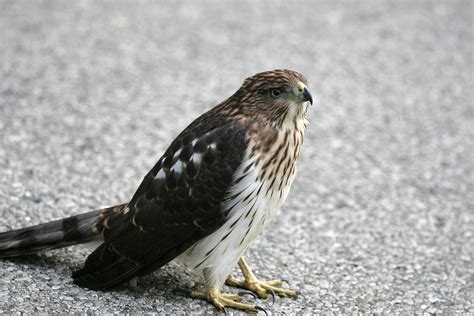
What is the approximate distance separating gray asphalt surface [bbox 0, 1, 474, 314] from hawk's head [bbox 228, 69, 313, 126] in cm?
122

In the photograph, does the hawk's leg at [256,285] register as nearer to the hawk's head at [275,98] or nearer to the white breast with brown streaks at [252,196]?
the white breast with brown streaks at [252,196]

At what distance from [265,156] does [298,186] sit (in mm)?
2351

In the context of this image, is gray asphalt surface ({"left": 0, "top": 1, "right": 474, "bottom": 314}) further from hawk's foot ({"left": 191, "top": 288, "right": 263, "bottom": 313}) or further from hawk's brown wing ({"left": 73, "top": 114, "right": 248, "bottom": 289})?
hawk's brown wing ({"left": 73, "top": 114, "right": 248, "bottom": 289})

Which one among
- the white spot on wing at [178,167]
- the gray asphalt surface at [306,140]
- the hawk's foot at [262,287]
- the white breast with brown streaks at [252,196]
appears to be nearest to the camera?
the white breast with brown streaks at [252,196]

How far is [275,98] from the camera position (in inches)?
169

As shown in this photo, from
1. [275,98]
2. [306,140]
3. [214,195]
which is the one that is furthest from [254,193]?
[306,140]

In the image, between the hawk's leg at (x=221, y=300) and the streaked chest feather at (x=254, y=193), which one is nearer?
the streaked chest feather at (x=254, y=193)

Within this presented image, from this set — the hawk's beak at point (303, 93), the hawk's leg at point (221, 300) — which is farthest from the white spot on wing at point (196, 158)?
the hawk's leg at point (221, 300)

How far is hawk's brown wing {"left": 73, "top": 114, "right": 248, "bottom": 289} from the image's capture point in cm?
421

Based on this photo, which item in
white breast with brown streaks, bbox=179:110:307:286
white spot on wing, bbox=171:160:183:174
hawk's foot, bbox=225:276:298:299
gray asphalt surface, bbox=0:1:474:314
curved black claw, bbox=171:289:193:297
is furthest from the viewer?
gray asphalt surface, bbox=0:1:474:314

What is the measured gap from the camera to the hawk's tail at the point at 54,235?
4.54 meters

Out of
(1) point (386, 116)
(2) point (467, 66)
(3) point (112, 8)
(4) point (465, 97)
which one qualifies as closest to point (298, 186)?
(1) point (386, 116)

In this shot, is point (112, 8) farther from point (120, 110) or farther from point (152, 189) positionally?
point (152, 189)

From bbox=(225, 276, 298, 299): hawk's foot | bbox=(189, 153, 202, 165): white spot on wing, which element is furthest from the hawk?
bbox=(225, 276, 298, 299): hawk's foot
